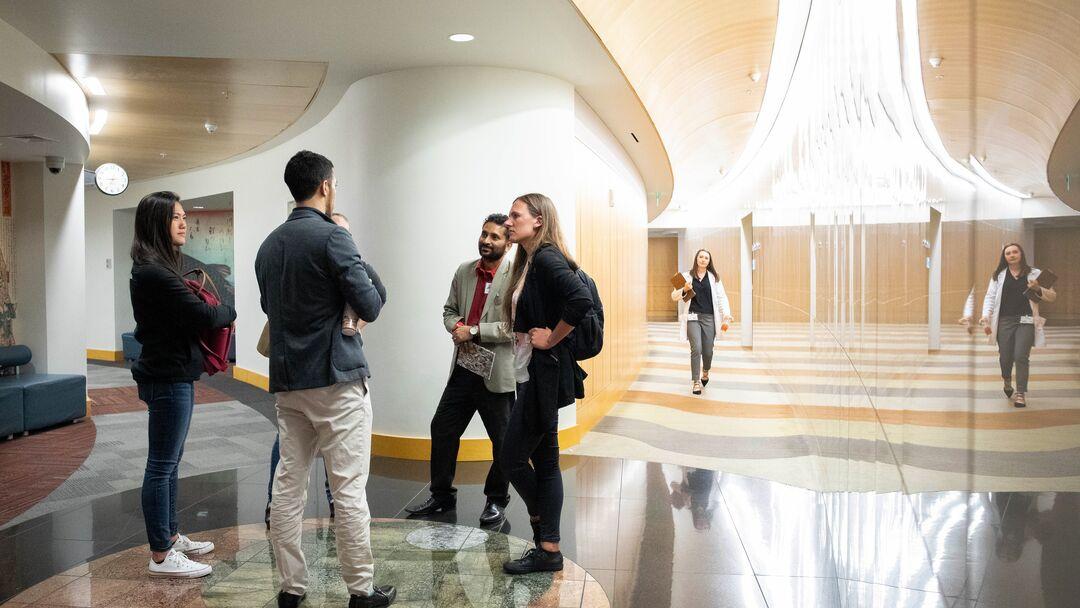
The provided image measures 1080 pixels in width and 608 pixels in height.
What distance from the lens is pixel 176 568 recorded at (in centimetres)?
333

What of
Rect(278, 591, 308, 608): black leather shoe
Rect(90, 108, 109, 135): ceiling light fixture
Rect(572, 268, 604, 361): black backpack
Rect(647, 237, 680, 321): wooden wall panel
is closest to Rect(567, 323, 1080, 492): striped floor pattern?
Rect(572, 268, 604, 361): black backpack

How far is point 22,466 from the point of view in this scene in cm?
580

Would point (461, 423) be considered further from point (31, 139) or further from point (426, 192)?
point (31, 139)

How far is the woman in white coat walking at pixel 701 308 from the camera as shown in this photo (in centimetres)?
943

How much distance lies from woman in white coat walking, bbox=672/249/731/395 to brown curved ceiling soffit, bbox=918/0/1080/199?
28.1 ft

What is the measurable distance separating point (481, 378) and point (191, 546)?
162cm

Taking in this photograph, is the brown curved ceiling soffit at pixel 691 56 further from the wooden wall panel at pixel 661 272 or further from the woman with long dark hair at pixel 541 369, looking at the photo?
the wooden wall panel at pixel 661 272

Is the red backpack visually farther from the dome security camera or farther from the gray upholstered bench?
the dome security camera

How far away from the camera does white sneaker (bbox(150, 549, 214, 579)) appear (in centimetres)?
333

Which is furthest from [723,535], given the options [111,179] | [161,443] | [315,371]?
[111,179]

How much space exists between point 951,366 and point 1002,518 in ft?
0.64

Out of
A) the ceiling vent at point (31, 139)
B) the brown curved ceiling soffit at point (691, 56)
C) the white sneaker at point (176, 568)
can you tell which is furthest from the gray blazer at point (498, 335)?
the ceiling vent at point (31, 139)

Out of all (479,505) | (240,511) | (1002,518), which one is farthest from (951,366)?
(240,511)

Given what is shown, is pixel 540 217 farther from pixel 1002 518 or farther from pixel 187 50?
pixel 187 50
